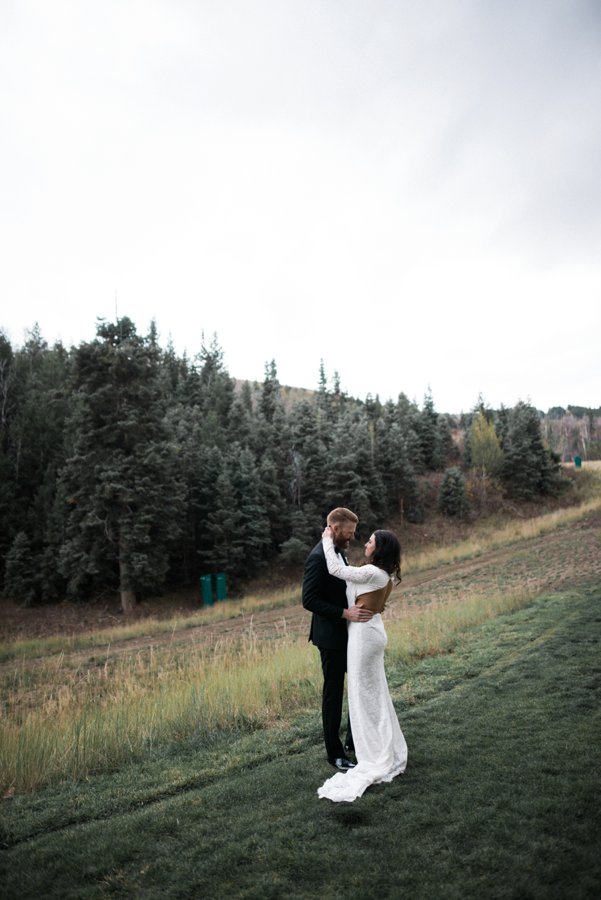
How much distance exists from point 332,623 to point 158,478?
2376 centimetres

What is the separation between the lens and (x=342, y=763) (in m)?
4.98

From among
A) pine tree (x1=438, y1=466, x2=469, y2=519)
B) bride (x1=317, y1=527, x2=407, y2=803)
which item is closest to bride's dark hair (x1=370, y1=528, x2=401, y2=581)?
bride (x1=317, y1=527, x2=407, y2=803)

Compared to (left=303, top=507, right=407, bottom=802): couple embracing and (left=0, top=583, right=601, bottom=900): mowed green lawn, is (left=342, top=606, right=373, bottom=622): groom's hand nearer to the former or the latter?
(left=303, top=507, right=407, bottom=802): couple embracing

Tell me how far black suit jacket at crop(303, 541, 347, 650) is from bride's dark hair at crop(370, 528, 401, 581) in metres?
0.44

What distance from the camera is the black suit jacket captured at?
4.98m

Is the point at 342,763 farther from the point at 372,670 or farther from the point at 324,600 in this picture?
the point at 324,600

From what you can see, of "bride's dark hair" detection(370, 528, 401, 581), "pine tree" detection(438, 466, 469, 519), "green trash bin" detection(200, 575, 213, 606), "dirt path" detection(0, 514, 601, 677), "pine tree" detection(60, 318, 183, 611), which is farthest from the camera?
"pine tree" detection(438, 466, 469, 519)

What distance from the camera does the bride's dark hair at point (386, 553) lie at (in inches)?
191

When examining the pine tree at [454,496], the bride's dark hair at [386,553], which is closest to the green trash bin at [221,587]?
the pine tree at [454,496]

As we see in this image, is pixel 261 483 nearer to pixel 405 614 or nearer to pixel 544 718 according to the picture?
pixel 405 614

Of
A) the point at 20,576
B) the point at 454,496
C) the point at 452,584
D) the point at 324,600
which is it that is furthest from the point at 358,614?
the point at 454,496

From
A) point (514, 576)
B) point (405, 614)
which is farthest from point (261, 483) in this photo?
point (405, 614)

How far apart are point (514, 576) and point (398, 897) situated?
18585 millimetres

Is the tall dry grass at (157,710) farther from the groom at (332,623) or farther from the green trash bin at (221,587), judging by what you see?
the green trash bin at (221,587)
